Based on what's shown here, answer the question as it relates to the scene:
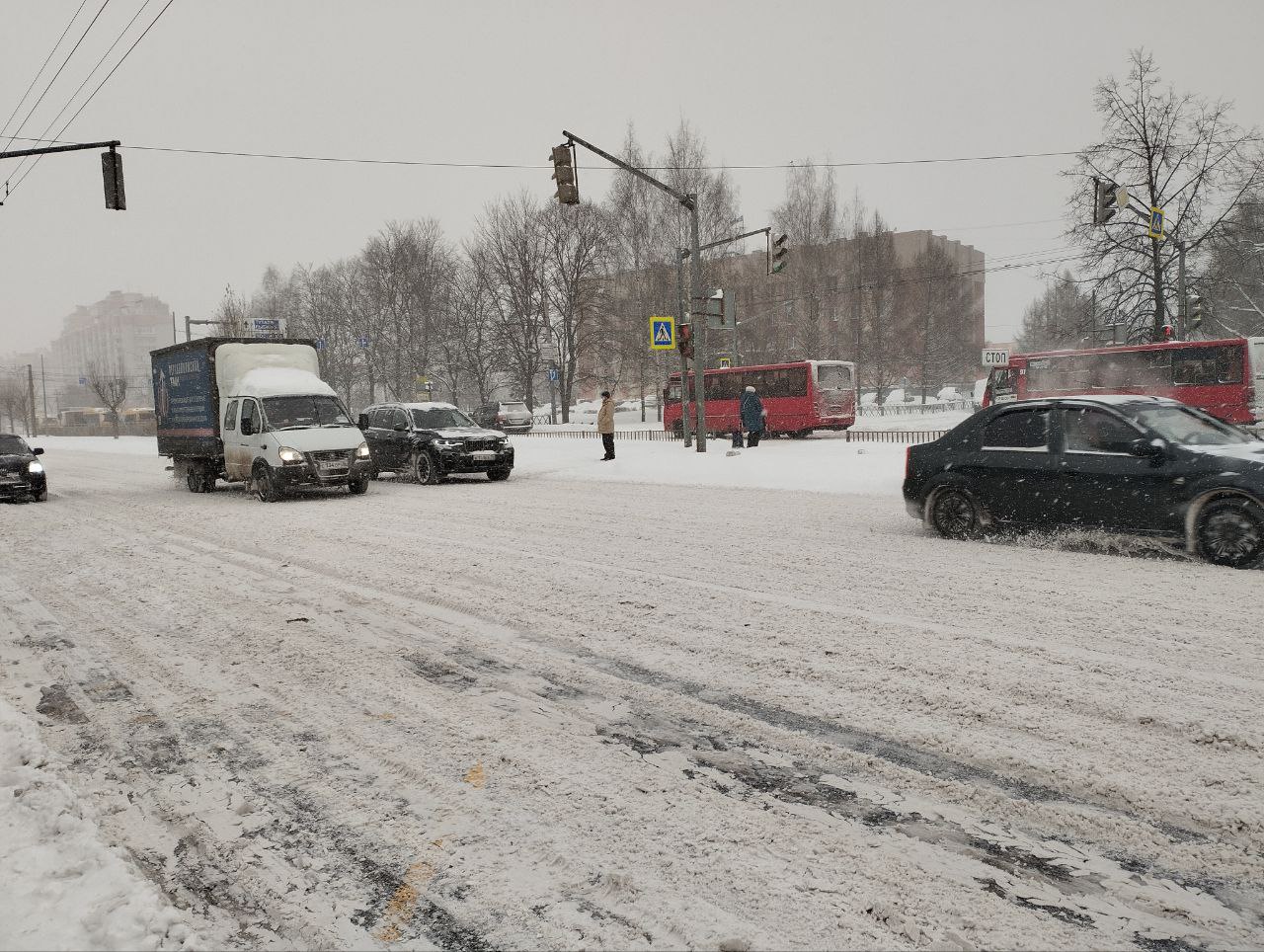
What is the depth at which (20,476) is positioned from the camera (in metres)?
15.5

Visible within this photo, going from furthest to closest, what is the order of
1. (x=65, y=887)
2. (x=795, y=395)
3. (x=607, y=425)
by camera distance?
(x=795, y=395)
(x=607, y=425)
(x=65, y=887)

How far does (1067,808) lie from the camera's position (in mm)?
3129

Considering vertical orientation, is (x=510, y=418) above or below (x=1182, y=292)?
below

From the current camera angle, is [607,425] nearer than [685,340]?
No

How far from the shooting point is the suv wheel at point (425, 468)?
17.2 metres

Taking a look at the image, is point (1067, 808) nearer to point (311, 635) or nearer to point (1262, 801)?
point (1262, 801)

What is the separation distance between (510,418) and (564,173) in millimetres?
31307

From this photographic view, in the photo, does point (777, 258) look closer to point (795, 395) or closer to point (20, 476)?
point (795, 395)

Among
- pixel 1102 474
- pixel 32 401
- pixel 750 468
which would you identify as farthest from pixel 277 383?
pixel 32 401

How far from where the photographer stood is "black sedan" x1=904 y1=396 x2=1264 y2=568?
287 inches

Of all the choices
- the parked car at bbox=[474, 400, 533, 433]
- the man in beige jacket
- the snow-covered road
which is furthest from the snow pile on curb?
the parked car at bbox=[474, 400, 533, 433]

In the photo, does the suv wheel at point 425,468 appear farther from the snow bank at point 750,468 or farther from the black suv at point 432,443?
the snow bank at point 750,468

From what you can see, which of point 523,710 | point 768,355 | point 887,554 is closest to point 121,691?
point 523,710

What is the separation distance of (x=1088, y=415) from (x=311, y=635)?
22.9 ft
